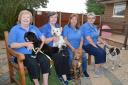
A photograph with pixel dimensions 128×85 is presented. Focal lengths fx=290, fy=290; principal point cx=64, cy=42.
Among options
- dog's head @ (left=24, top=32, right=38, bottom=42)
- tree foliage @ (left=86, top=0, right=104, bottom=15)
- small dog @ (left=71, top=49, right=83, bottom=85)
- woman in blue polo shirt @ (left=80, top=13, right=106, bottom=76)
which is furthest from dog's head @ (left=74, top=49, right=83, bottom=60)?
tree foliage @ (left=86, top=0, right=104, bottom=15)

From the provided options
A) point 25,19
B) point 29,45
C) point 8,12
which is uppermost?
point 25,19

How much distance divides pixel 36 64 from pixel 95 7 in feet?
104

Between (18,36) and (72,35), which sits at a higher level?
(18,36)

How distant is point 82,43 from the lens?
6.05 metres

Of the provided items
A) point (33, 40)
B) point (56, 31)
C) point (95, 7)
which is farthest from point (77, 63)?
point (95, 7)

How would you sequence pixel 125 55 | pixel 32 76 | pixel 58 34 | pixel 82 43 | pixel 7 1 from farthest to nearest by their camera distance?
pixel 7 1 → pixel 125 55 → pixel 82 43 → pixel 58 34 → pixel 32 76

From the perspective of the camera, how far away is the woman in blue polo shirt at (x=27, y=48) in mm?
4793

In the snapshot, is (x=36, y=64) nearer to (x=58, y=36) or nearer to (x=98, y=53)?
(x=58, y=36)

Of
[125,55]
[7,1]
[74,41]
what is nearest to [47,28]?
[74,41]

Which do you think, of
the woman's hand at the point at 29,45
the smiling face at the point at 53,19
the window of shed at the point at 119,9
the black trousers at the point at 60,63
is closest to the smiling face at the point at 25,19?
the woman's hand at the point at 29,45

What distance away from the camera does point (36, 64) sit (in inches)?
190

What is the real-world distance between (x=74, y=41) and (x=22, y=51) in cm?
136

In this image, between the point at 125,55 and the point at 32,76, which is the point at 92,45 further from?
the point at 125,55

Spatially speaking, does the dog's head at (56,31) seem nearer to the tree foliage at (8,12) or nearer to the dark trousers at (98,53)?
the dark trousers at (98,53)
